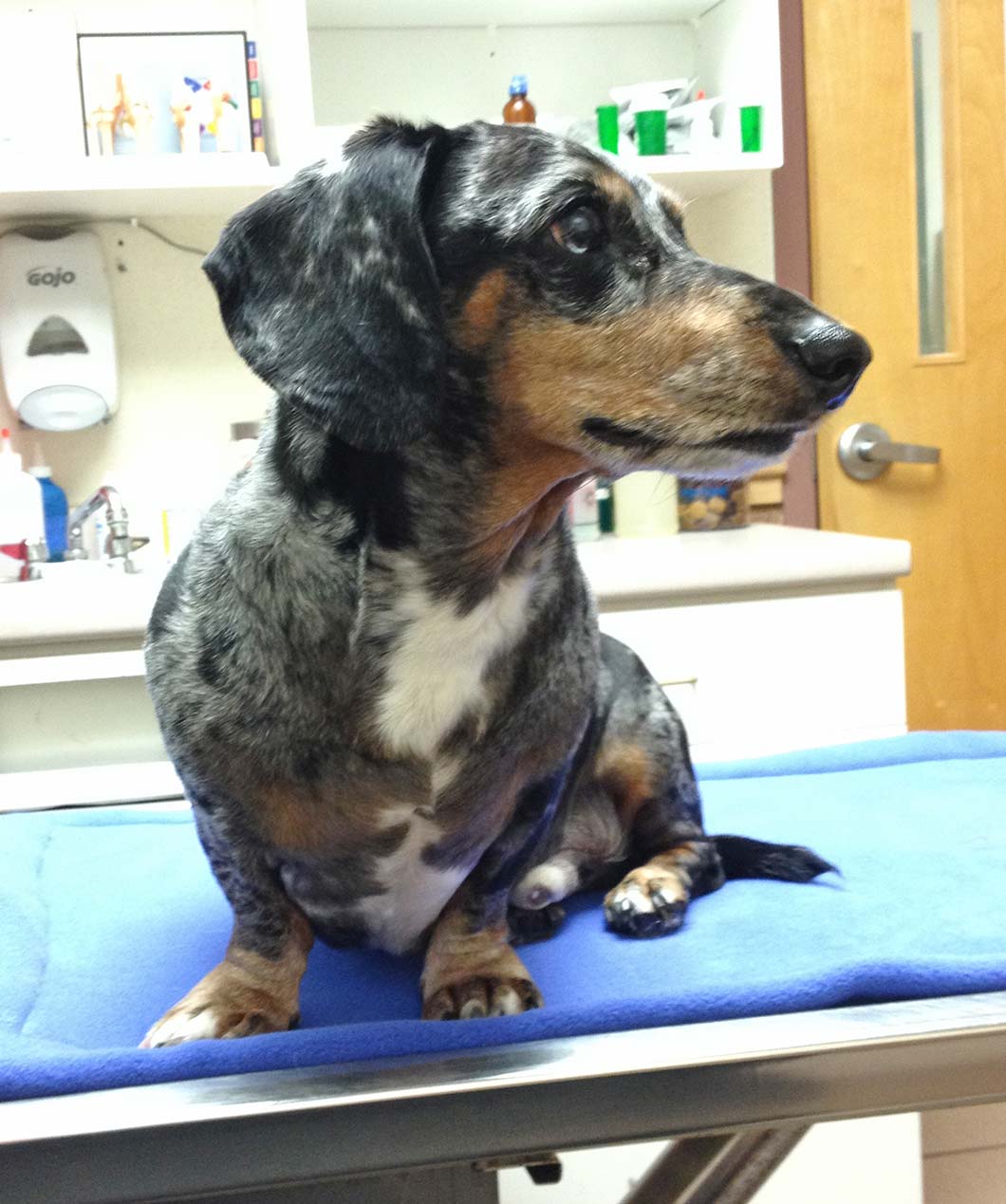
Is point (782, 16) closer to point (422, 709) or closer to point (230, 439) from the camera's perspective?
point (230, 439)

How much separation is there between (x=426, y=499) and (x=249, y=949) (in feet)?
1.18

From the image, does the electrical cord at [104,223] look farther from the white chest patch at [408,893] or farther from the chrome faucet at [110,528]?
the white chest patch at [408,893]

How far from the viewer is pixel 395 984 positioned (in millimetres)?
984

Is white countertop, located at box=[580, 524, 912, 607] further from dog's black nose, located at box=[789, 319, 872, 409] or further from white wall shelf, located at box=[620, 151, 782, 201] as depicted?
dog's black nose, located at box=[789, 319, 872, 409]

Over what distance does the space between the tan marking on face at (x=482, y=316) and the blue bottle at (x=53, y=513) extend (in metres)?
1.52

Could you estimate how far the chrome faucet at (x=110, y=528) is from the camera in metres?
2.10

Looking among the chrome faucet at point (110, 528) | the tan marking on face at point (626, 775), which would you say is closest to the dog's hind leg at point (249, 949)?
the tan marking on face at point (626, 775)

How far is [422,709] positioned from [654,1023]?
0.87ft

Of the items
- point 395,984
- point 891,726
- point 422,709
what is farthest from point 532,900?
point 891,726

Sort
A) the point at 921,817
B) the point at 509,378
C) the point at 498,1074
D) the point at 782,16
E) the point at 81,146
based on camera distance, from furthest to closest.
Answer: the point at 782,16 → the point at 81,146 → the point at 921,817 → the point at 509,378 → the point at 498,1074

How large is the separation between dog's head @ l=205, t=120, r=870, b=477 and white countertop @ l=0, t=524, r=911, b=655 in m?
0.91

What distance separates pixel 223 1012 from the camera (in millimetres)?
875

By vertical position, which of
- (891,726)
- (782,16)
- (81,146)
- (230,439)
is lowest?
(891,726)

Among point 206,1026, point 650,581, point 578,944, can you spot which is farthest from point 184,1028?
point 650,581
